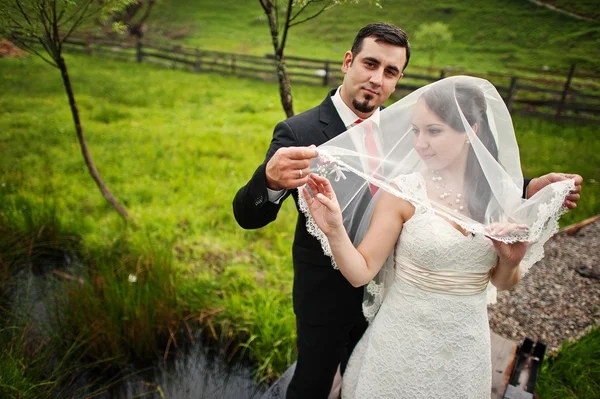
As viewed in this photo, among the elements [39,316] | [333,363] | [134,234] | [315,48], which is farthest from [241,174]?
[315,48]

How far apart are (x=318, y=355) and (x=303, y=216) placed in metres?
0.82

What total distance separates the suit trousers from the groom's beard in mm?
1207

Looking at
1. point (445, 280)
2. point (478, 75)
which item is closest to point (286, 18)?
point (445, 280)

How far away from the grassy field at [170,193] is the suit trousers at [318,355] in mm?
1022

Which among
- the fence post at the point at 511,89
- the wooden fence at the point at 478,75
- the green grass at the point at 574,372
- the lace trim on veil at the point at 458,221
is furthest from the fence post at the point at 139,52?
the green grass at the point at 574,372

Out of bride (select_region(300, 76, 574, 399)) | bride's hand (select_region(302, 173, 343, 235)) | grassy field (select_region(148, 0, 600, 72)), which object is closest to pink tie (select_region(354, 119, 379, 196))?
bride (select_region(300, 76, 574, 399))

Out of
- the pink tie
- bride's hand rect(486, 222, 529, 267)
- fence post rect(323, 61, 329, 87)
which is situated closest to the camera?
bride's hand rect(486, 222, 529, 267)

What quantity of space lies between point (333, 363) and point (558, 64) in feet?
54.3

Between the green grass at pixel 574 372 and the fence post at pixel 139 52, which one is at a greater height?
the fence post at pixel 139 52

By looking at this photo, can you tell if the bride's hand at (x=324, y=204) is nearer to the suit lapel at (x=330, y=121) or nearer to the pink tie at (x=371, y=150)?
the pink tie at (x=371, y=150)

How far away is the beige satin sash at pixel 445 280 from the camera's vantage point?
5.35 ft

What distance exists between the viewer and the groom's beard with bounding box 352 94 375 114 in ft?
6.46

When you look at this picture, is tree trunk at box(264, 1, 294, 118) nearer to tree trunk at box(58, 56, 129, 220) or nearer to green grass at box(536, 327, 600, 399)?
tree trunk at box(58, 56, 129, 220)

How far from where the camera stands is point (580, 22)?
12477mm
